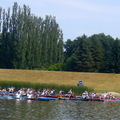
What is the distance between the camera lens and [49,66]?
4178 inches

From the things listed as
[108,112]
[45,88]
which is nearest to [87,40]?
[45,88]

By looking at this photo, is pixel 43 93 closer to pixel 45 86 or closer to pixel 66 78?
pixel 45 86

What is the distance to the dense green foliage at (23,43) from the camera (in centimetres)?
9669

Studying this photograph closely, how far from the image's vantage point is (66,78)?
82812mm

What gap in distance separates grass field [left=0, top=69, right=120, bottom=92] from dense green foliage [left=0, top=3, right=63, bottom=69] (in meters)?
9.77

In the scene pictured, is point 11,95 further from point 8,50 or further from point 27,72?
point 8,50

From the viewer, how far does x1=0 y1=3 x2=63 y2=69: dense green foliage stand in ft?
317

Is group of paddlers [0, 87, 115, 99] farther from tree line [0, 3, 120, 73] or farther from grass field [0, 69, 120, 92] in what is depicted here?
tree line [0, 3, 120, 73]

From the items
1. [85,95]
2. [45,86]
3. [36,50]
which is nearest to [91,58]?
[36,50]

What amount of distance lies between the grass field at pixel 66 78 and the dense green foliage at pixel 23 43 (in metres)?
9.77

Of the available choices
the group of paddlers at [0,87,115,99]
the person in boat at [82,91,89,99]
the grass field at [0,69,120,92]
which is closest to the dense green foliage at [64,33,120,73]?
the grass field at [0,69,120,92]

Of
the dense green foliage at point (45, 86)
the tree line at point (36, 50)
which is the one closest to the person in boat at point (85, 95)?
the dense green foliage at point (45, 86)

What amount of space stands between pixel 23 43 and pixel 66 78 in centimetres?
1949

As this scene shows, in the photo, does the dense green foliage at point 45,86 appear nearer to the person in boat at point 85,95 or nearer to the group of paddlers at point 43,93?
the group of paddlers at point 43,93
